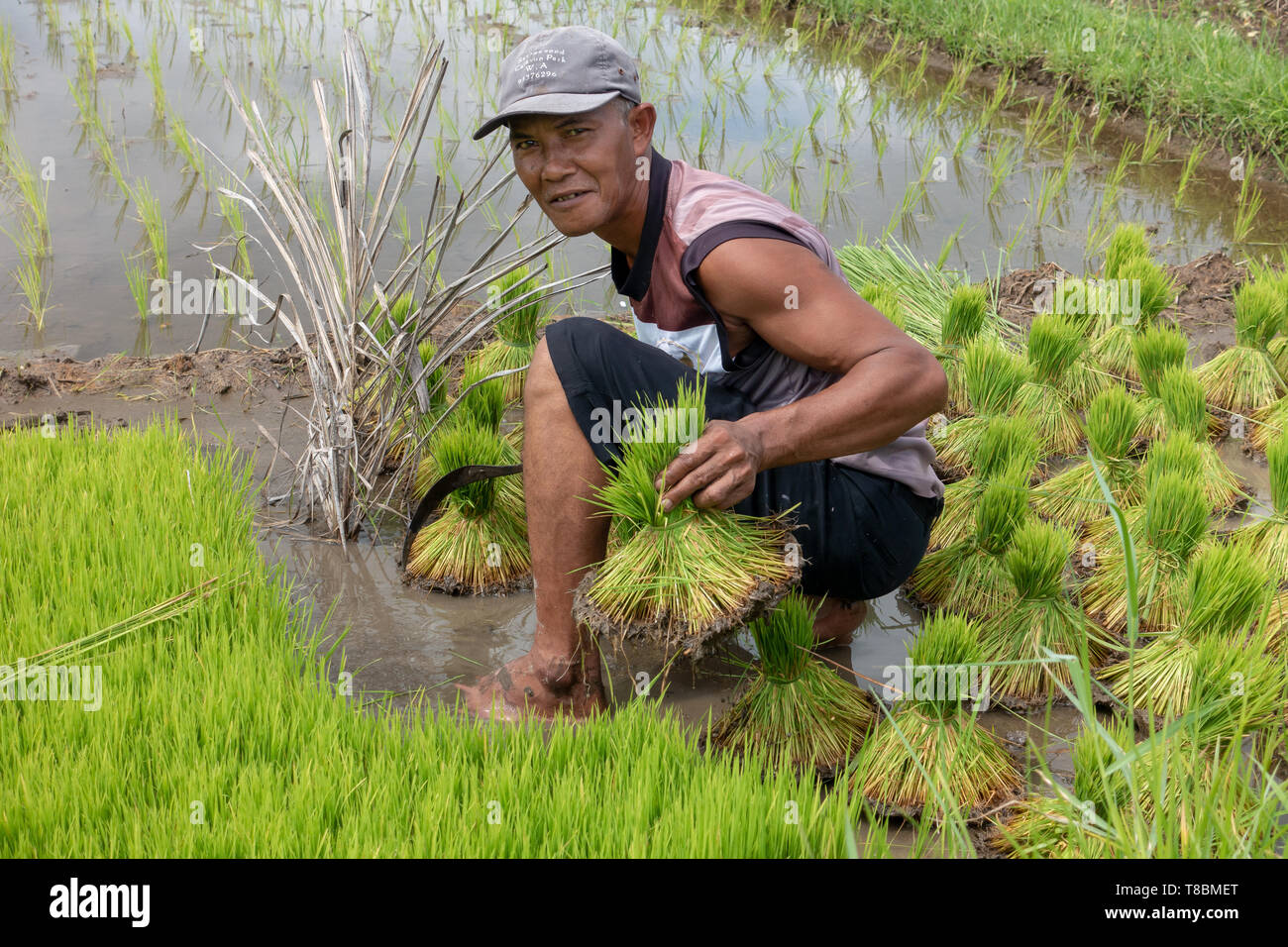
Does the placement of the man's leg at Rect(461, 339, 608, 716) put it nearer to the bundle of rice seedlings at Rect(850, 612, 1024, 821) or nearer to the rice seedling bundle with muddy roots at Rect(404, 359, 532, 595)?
the rice seedling bundle with muddy roots at Rect(404, 359, 532, 595)

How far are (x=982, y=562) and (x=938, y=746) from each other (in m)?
0.82

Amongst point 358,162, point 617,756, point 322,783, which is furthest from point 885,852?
point 358,162

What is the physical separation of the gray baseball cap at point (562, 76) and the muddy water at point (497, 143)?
7.02 ft

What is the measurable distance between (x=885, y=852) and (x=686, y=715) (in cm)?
86

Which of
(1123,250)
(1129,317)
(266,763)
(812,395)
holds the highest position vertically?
(812,395)

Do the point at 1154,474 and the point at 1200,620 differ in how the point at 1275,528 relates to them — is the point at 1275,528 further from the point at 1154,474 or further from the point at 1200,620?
the point at 1200,620

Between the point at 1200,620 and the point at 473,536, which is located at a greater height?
the point at 1200,620

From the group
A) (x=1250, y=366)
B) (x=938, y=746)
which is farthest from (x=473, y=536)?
(x=1250, y=366)

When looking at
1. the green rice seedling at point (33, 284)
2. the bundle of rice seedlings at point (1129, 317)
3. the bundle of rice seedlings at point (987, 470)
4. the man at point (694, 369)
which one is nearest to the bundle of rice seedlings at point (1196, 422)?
the bundle of rice seedlings at point (987, 470)

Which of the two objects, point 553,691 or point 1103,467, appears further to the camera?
point 1103,467

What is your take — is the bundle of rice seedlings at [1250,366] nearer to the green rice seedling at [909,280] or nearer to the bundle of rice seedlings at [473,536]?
the green rice seedling at [909,280]

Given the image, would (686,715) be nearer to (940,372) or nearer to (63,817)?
(940,372)

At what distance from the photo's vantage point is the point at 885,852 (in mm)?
1814

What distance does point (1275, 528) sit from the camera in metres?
2.95
